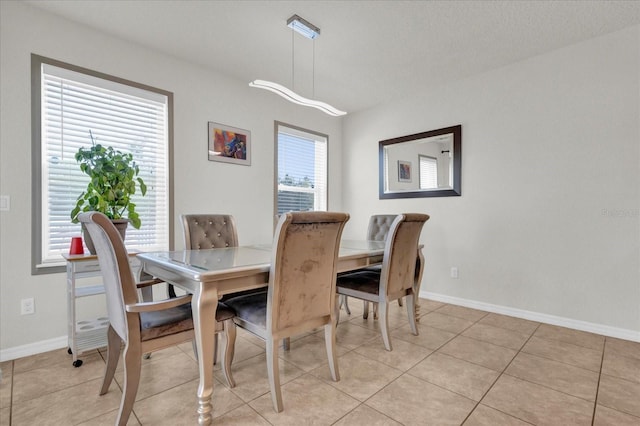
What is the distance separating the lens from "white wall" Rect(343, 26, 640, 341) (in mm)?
2652

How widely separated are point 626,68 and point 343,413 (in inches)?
140

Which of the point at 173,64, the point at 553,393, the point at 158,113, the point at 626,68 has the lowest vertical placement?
the point at 553,393

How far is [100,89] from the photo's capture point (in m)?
2.70

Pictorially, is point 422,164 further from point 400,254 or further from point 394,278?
point 394,278

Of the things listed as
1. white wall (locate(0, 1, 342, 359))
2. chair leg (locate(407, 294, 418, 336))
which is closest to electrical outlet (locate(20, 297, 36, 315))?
white wall (locate(0, 1, 342, 359))

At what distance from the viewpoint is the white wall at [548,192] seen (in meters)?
2.65

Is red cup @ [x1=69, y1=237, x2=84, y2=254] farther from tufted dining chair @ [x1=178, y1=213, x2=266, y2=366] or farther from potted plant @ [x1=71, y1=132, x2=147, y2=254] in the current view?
tufted dining chair @ [x1=178, y1=213, x2=266, y2=366]

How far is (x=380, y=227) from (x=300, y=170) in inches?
59.6

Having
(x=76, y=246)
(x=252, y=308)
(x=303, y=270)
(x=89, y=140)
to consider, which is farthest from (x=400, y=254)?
(x=89, y=140)

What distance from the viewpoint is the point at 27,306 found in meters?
2.31

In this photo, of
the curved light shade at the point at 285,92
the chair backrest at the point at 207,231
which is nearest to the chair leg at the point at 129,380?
the chair backrest at the point at 207,231

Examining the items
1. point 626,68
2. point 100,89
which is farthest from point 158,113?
point 626,68

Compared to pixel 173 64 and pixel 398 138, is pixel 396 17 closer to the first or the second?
pixel 398 138

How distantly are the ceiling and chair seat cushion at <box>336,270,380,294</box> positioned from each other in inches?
84.7
